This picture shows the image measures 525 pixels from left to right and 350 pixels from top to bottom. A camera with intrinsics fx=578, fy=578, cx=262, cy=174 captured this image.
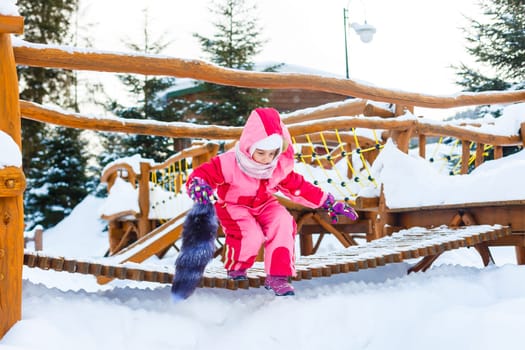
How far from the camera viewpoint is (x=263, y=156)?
260cm

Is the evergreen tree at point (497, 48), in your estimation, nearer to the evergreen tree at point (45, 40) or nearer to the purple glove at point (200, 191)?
the purple glove at point (200, 191)

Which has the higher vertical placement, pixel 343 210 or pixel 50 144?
pixel 50 144

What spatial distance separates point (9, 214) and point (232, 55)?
54.4 ft

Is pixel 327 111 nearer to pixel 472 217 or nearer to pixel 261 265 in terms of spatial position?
pixel 472 217

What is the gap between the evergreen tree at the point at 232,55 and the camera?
1695cm

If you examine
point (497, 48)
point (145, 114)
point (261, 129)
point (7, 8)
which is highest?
point (497, 48)

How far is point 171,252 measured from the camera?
10797 millimetres

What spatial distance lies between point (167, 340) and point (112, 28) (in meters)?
18.7

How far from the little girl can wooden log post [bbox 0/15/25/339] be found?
2.46 feet

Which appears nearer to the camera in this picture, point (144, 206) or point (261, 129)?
point (261, 129)

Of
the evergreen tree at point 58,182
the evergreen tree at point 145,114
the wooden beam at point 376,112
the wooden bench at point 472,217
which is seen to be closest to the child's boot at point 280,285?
the wooden bench at point 472,217

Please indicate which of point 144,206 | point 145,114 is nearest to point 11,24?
point 144,206

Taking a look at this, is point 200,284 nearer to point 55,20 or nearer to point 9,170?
point 9,170

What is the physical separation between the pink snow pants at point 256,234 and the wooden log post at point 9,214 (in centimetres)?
96
